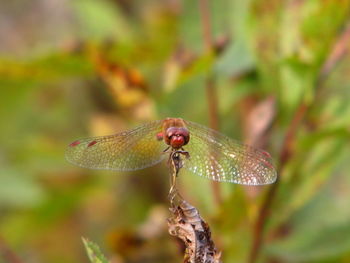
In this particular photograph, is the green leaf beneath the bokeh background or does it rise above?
beneath

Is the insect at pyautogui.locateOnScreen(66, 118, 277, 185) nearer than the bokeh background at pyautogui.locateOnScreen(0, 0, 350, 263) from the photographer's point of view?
Yes

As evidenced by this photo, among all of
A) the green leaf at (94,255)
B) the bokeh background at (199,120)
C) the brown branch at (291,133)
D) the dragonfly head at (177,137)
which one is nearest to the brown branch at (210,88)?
the bokeh background at (199,120)

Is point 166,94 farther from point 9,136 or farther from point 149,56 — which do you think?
point 9,136

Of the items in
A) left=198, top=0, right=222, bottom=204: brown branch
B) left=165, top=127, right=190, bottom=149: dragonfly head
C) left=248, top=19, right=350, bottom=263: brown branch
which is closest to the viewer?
left=165, top=127, right=190, bottom=149: dragonfly head

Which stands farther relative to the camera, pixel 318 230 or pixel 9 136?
pixel 9 136

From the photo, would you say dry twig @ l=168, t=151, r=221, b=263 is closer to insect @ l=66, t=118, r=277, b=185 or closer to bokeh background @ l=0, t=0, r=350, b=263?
insect @ l=66, t=118, r=277, b=185

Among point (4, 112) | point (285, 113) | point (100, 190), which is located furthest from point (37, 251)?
point (285, 113)

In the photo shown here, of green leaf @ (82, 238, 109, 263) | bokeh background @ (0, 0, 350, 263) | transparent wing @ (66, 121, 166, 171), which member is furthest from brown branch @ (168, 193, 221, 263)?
bokeh background @ (0, 0, 350, 263)

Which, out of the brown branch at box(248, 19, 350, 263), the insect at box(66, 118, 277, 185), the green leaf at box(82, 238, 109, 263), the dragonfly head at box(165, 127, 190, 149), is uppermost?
the brown branch at box(248, 19, 350, 263)
